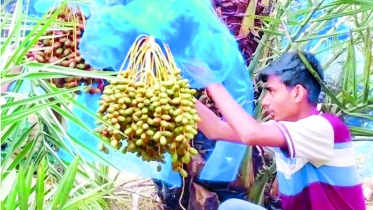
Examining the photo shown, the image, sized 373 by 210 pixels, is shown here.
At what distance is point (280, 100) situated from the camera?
141 centimetres

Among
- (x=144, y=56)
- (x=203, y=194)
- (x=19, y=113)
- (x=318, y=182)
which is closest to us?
(x=19, y=113)

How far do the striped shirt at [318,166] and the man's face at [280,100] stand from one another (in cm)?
3

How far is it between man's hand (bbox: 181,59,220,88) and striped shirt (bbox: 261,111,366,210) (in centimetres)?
21

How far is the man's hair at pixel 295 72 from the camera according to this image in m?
1.39

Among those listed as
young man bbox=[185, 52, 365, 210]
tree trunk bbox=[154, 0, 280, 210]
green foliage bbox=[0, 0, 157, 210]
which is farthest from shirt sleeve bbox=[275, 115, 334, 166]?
green foliage bbox=[0, 0, 157, 210]

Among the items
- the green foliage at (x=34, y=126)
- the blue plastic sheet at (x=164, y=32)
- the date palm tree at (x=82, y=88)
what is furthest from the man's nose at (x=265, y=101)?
the green foliage at (x=34, y=126)

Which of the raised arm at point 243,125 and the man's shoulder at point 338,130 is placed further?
the man's shoulder at point 338,130

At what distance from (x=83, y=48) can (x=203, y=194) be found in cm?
66

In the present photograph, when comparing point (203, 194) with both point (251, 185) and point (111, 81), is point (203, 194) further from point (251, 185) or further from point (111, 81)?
point (111, 81)

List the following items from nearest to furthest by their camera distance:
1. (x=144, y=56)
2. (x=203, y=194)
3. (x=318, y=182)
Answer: (x=144, y=56), (x=318, y=182), (x=203, y=194)

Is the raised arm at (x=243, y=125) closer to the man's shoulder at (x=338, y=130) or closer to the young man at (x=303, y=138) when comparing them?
the young man at (x=303, y=138)

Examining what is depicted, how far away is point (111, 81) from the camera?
1032 millimetres

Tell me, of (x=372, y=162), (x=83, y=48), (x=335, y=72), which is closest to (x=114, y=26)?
(x=83, y=48)

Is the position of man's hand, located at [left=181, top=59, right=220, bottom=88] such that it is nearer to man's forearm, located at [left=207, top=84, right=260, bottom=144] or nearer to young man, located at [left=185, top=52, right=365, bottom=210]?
man's forearm, located at [left=207, top=84, right=260, bottom=144]
